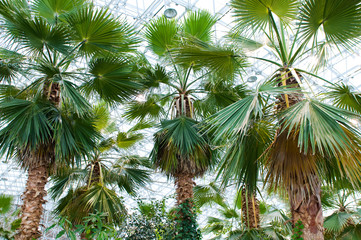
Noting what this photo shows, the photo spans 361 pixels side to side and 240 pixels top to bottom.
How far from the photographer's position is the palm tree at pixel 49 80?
445 cm

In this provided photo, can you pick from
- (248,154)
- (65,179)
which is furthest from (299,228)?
(65,179)

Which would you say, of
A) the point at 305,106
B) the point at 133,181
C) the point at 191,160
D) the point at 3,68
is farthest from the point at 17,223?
the point at 305,106

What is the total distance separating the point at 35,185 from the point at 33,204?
Result: 0.26 m

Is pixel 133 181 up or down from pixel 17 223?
up

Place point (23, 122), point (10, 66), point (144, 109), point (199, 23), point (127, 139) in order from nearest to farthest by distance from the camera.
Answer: point (23, 122) → point (10, 66) → point (199, 23) → point (144, 109) → point (127, 139)

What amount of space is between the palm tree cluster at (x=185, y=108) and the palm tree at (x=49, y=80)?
0.02m

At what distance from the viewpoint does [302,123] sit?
279cm

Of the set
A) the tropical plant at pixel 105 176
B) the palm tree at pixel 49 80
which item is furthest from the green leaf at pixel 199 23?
the tropical plant at pixel 105 176

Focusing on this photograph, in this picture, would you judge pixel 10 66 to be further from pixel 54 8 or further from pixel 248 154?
pixel 248 154

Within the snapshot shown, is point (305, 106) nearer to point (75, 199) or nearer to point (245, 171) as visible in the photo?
point (245, 171)

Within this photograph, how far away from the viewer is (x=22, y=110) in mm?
4484

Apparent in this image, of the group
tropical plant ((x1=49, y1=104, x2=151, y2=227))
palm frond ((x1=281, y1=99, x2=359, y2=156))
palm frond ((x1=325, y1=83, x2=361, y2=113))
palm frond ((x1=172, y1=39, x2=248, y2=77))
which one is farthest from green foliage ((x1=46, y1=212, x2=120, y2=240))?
palm frond ((x1=325, y1=83, x2=361, y2=113))

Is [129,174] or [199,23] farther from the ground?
[199,23]

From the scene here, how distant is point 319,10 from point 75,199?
4893mm
